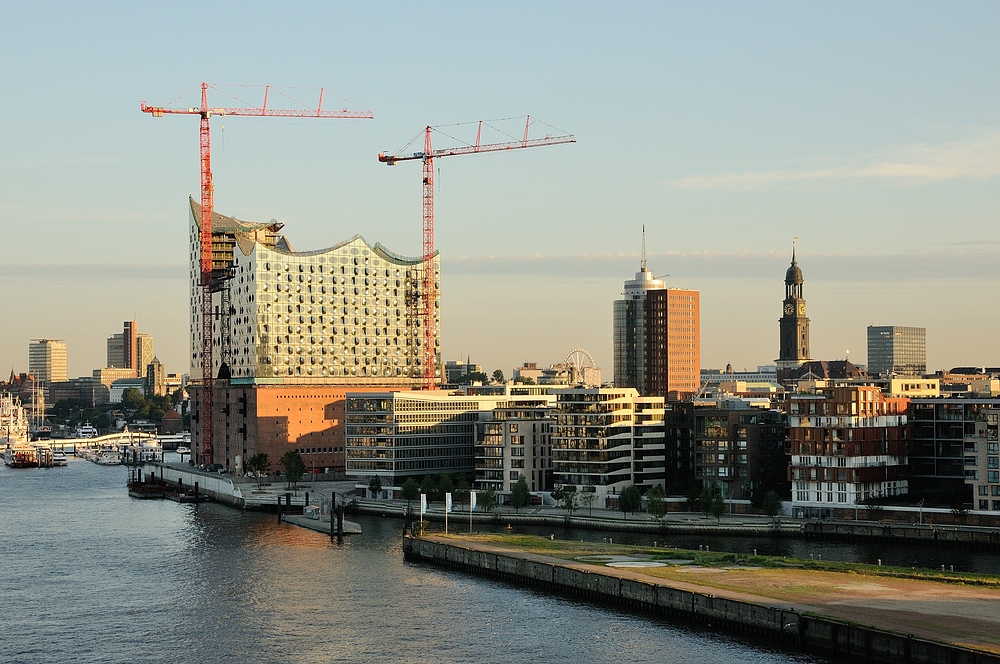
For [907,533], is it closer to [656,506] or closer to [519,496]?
[656,506]

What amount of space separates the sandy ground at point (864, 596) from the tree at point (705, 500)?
4257 cm

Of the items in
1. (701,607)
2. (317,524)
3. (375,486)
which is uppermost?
(375,486)

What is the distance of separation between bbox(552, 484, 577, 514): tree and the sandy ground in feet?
156

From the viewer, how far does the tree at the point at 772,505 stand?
15412 centimetres

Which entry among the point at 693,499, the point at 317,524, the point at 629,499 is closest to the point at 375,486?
the point at 317,524

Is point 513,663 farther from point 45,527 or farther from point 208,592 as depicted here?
point 45,527

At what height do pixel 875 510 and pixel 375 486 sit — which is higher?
pixel 875 510

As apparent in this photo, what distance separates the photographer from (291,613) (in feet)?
338

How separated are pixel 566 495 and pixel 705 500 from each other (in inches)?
747

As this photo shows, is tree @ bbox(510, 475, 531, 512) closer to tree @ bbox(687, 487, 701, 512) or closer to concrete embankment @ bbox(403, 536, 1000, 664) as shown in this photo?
tree @ bbox(687, 487, 701, 512)

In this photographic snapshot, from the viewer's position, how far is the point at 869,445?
159 m

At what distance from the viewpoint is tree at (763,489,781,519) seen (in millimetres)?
154125

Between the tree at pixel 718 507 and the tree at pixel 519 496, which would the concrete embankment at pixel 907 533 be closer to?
the tree at pixel 718 507

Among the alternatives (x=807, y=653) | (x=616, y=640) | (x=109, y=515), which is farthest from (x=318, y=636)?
(x=109, y=515)
